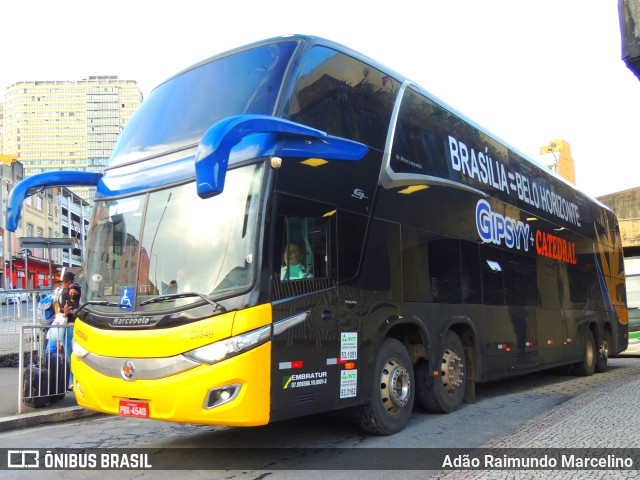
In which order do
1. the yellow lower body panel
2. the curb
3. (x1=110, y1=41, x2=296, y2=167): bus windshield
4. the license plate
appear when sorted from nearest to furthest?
the yellow lower body panel
the license plate
(x1=110, y1=41, x2=296, y2=167): bus windshield
the curb

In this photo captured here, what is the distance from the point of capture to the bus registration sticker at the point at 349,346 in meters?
5.71

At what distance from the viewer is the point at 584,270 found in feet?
43.8

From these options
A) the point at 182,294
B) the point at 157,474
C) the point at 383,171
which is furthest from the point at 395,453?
the point at 383,171

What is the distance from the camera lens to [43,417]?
738cm

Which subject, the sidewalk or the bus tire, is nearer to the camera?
the sidewalk

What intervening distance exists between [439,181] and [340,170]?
2.48 meters

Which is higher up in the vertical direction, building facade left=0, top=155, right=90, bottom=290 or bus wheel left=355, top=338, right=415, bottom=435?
building facade left=0, top=155, right=90, bottom=290

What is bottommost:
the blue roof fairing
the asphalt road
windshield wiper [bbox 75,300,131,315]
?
the asphalt road

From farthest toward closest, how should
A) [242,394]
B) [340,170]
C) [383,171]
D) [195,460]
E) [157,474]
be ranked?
[383,171] < [340,170] < [195,460] < [157,474] < [242,394]

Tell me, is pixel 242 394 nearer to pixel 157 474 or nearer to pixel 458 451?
pixel 157 474

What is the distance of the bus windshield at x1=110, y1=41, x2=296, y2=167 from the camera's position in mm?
5582

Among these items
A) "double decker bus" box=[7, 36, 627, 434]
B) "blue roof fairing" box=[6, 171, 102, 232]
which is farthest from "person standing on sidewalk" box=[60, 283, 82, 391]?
"double decker bus" box=[7, 36, 627, 434]

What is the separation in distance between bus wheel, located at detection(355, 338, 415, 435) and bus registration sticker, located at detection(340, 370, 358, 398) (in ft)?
1.19

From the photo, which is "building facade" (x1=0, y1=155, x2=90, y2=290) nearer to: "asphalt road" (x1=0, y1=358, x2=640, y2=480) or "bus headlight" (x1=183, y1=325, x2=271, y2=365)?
"asphalt road" (x1=0, y1=358, x2=640, y2=480)
